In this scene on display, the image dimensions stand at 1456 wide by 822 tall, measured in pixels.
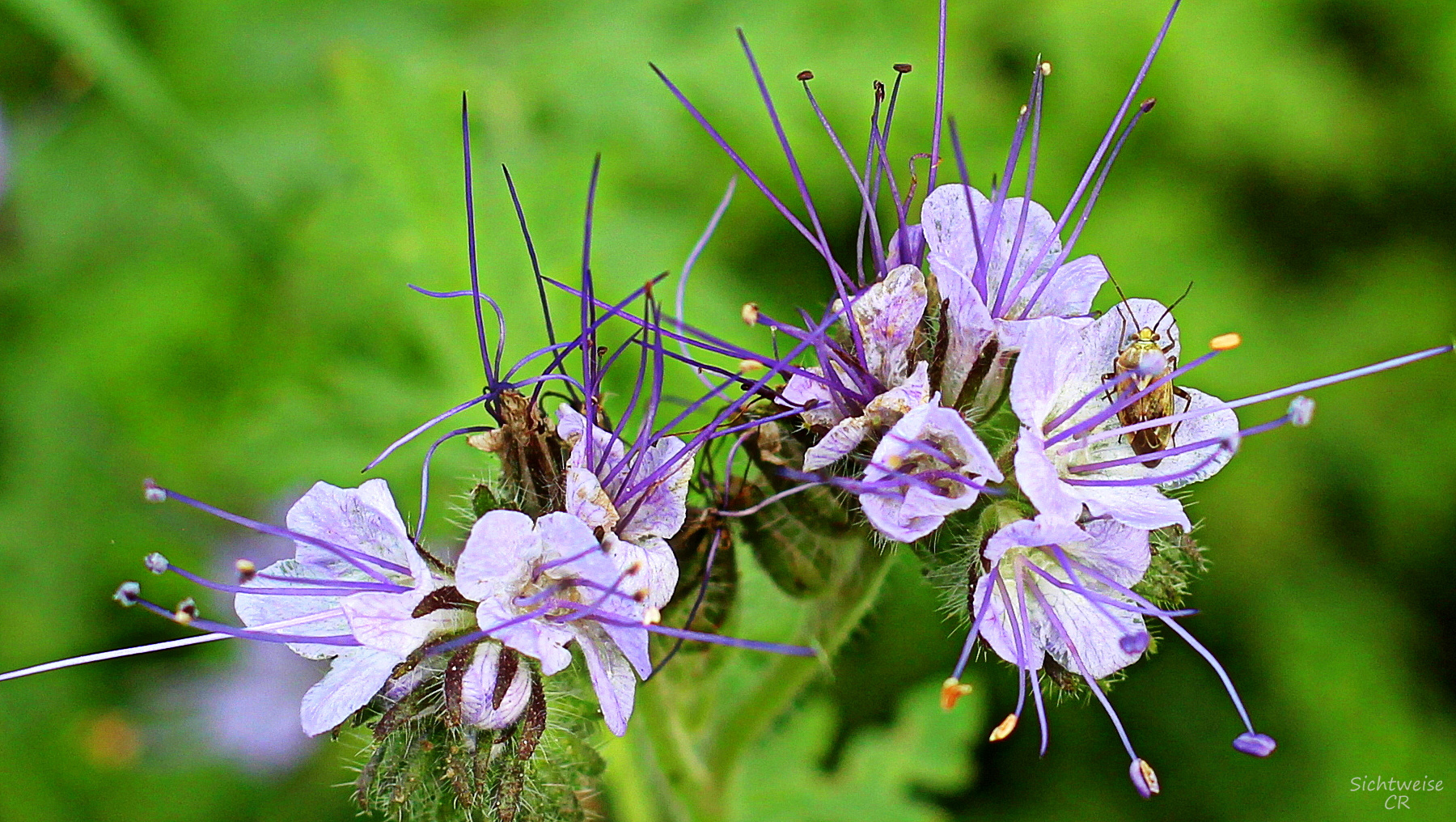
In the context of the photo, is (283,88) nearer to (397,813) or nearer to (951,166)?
(951,166)

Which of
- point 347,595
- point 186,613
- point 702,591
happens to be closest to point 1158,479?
point 702,591

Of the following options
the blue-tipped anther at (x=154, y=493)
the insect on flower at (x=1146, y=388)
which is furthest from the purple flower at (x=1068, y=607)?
the blue-tipped anther at (x=154, y=493)

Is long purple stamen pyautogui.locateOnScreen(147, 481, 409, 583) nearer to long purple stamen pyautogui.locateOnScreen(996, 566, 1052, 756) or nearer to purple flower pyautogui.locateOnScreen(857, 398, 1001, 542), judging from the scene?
purple flower pyautogui.locateOnScreen(857, 398, 1001, 542)

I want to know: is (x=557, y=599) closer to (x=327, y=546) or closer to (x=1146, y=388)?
(x=327, y=546)

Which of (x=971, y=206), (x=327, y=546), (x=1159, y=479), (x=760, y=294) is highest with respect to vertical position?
(x=760, y=294)

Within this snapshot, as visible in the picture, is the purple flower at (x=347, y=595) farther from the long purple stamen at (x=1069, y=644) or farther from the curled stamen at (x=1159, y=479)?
the curled stamen at (x=1159, y=479)

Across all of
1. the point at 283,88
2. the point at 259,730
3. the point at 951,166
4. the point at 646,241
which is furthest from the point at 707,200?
the point at 259,730
